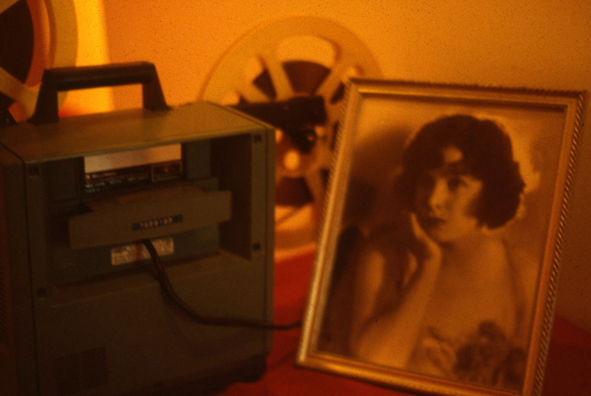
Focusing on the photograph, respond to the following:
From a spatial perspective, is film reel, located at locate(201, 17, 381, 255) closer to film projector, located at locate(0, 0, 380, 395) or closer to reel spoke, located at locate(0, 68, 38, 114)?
film projector, located at locate(0, 0, 380, 395)

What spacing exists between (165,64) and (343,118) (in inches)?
12.8

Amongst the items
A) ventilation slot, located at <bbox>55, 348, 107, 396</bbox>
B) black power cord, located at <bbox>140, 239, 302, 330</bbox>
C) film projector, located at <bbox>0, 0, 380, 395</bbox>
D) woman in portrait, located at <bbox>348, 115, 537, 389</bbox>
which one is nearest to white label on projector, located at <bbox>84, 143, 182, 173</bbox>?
film projector, located at <bbox>0, 0, 380, 395</bbox>

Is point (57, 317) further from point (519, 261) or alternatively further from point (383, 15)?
point (383, 15)

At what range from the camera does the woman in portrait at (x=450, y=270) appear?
0.86m

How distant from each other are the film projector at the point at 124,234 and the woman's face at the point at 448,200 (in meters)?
0.25

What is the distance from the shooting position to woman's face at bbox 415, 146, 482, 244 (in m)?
0.91

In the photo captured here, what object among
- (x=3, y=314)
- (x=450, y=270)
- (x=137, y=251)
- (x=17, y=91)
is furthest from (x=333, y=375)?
(x=17, y=91)

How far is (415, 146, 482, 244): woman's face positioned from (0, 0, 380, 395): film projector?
0.25 m

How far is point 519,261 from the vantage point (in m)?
0.87

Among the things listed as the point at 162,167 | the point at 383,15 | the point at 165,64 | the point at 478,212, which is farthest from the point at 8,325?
the point at 383,15

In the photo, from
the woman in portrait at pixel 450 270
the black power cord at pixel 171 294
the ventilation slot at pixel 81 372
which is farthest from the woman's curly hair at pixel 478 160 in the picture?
the ventilation slot at pixel 81 372

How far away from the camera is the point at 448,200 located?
3.01 ft

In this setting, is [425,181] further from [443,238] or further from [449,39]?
[449,39]

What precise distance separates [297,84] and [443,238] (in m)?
0.41
